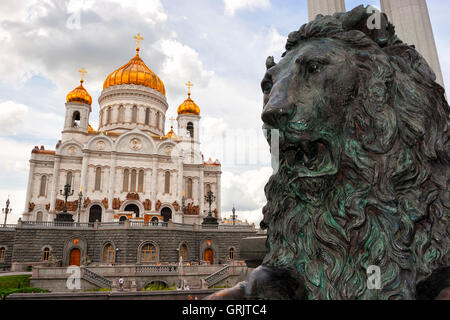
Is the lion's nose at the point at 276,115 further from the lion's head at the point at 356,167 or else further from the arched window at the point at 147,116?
the arched window at the point at 147,116

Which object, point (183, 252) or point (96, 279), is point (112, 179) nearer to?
point (183, 252)

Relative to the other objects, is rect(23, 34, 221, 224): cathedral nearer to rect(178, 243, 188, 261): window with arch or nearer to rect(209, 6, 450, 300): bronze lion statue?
rect(178, 243, 188, 261): window with arch

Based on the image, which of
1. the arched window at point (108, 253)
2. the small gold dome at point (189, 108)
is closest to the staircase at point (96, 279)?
the arched window at point (108, 253)

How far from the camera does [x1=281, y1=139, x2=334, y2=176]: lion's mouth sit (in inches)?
69.6

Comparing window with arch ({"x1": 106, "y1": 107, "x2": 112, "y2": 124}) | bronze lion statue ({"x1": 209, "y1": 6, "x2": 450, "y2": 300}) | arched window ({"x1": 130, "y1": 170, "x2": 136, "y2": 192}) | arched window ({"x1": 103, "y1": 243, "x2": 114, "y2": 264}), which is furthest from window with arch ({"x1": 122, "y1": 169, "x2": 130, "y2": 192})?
bronze lion statue ({"x1": 209, "y1": 6, "x2": 450, "y2": 300})

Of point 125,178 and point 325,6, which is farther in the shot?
point 125,178

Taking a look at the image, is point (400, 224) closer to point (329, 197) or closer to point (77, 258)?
point (329, 197)

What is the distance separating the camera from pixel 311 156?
180 centimetres

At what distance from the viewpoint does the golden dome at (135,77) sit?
46531mm

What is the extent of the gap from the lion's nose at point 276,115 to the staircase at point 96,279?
1877 centimetres

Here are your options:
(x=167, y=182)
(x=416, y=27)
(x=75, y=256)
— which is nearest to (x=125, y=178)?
(x=167, y=182)

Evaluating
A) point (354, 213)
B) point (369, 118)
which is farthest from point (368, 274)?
point (369, 118)

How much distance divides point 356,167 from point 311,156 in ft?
0.82

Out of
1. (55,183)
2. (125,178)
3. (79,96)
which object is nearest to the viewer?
(55,183)
